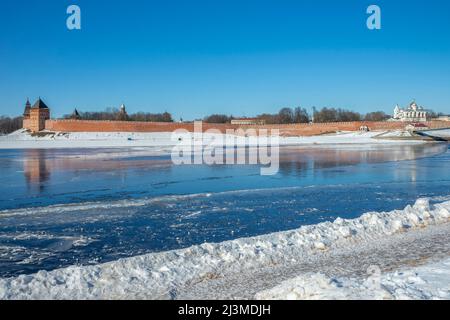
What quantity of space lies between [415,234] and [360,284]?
2449 mm

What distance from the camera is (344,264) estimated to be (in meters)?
4.29

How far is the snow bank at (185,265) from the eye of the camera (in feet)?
11.9

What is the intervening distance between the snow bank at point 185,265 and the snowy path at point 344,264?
0.14 m

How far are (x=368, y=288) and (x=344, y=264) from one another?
949 millimetres

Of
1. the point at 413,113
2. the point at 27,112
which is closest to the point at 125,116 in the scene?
the point at 27,112

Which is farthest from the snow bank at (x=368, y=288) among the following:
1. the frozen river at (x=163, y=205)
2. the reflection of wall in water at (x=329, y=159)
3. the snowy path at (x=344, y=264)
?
the reflection of wall in water at (x=329, y=159)

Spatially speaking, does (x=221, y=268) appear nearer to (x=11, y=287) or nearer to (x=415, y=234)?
(x=11, y=287)

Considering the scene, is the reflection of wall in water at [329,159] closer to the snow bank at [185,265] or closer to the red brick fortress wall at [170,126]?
the snow bank at [185,265]

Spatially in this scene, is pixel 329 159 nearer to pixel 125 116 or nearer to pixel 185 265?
pixel 185 265

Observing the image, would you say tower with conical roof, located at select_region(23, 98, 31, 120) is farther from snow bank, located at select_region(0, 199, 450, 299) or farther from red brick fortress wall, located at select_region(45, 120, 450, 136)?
snow bank, located at select_region(0, 199, 450, 299)

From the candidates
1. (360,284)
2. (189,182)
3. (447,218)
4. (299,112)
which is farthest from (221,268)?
(299,112)

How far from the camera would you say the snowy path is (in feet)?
12.0

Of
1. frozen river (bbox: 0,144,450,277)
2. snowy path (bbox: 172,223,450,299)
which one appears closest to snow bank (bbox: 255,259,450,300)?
snowy path (bbox: 172,223,450,299)

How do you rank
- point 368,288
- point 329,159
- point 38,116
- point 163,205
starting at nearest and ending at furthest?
point 368,288 → point 163,205 → point 329,159 → point 38,116
